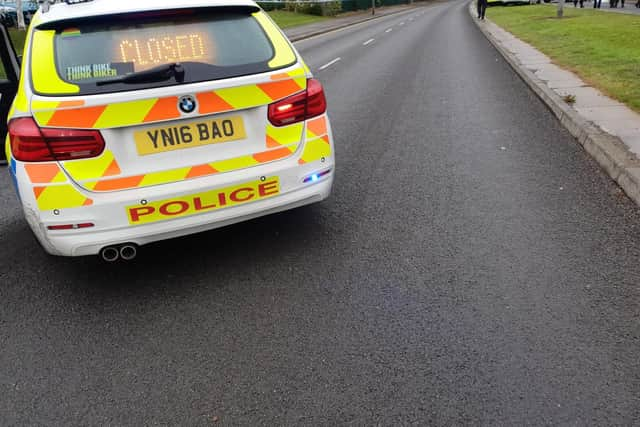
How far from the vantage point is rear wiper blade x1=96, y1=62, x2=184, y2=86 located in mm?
2963

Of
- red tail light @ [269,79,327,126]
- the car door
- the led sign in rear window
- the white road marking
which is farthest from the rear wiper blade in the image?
the white road marking

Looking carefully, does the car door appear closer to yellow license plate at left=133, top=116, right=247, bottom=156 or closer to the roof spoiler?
the roof spoiler

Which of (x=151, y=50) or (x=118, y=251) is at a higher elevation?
(x=151, y=50)

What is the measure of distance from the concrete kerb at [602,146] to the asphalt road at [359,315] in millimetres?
175

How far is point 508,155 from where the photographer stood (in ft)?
19.2

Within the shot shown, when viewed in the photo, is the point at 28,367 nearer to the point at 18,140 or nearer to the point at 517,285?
A: the point at 18,140

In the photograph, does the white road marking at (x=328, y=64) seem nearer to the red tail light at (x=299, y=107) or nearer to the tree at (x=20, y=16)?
the red tail light at (x=299, y=107)

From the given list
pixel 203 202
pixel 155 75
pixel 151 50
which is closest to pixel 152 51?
pixel 151 50

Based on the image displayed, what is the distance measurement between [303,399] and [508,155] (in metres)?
4.29

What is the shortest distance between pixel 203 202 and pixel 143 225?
13.8 inches

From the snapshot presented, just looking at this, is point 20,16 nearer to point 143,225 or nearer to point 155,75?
point 155,75

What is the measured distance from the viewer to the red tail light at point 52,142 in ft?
9.36

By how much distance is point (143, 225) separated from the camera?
3.04 meters

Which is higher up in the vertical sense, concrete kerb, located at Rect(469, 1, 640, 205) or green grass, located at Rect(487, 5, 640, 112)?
concrete kerb, located at Rect(469, 1, 640, 205)
